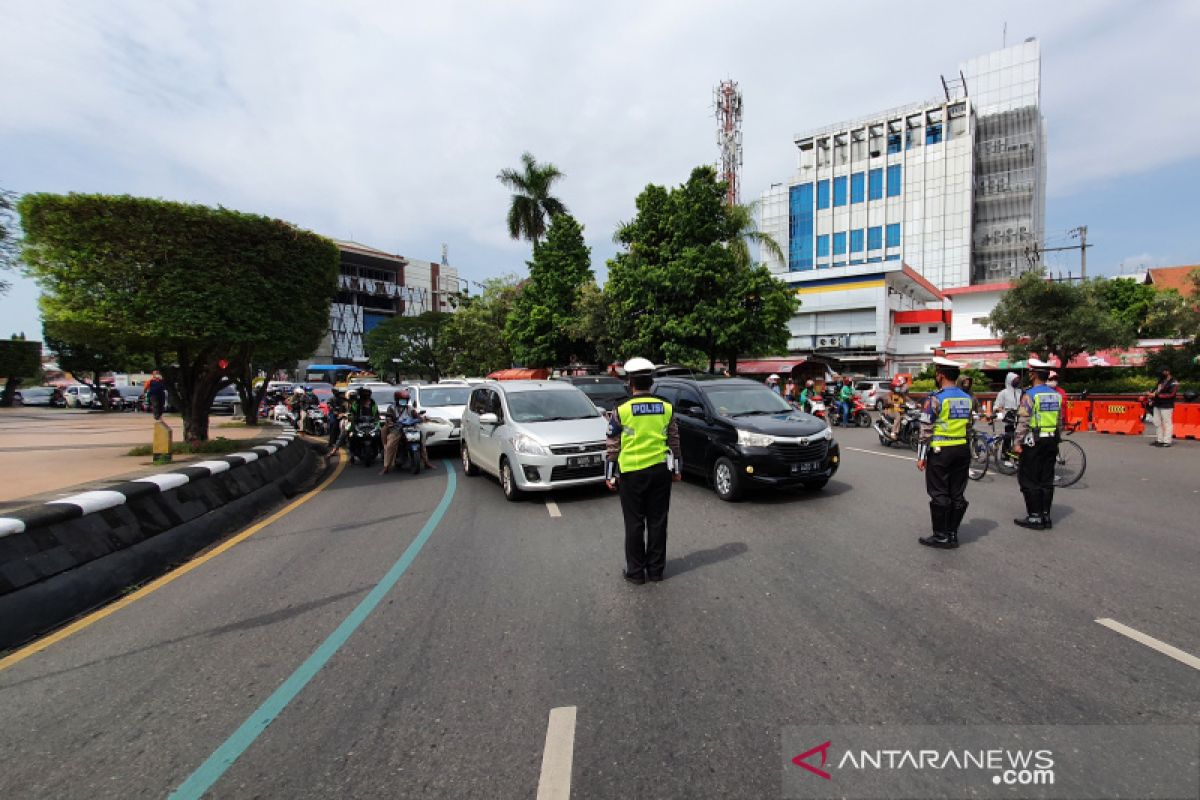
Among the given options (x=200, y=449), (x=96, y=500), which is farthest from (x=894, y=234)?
(x=96, y=500)

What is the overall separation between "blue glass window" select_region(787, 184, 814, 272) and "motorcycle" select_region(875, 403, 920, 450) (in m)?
73.1

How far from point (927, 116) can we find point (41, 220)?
88.7m

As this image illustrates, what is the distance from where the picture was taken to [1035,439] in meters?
6.82

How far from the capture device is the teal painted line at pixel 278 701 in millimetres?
2650

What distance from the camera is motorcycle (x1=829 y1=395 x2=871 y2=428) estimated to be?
20016 millimetres

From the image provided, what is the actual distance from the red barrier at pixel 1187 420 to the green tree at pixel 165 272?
21120mm

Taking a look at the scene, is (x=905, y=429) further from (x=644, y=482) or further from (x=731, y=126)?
(x=731, y=126)

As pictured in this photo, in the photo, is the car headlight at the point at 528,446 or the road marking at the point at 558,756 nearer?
the road marking at the point at 558,756

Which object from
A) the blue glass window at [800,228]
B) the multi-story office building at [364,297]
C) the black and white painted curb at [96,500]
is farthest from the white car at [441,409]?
the blue glass window at [800,228]

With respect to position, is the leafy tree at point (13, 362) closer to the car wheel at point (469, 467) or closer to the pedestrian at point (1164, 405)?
the car wheel at point (469, 467)

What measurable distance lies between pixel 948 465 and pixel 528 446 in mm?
5015

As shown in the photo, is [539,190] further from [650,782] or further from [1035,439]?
[650,782]

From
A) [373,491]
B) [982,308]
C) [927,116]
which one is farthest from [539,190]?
[927,116]

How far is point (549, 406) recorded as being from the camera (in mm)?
9719
